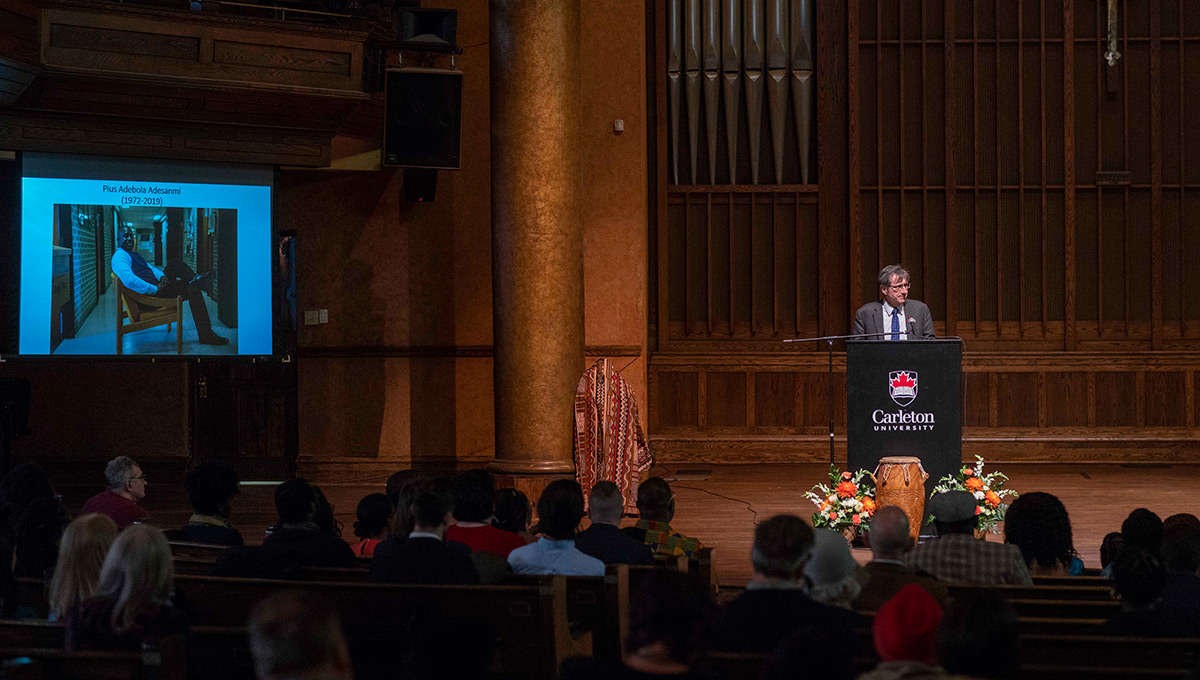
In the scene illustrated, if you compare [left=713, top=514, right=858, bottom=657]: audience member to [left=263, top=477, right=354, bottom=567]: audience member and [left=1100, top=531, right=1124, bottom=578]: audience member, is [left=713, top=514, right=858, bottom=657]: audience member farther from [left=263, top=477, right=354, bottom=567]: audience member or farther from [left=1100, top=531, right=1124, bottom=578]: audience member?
[left=1100, top=531, right=1124, bottom=578]: audience member

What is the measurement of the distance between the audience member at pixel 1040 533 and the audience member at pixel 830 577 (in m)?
1.23

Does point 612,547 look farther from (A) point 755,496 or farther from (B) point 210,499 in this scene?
(A) point 755,496

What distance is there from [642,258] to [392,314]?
1.95 meters

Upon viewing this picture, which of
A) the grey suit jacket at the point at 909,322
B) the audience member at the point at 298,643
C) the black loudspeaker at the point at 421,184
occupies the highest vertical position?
the black loudspeaker at the point at 421,184

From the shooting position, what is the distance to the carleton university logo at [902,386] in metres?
5.98

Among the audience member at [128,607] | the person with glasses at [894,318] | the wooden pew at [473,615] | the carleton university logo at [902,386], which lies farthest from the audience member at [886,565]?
the person with glasses at [894,318]

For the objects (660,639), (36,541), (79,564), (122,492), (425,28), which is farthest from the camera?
(425,28)

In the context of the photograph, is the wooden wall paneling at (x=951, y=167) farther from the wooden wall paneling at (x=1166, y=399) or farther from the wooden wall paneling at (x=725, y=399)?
the wooden wall paneling at (x=725, y=399)

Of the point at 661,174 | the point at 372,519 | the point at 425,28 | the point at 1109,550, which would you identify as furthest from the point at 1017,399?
the point at 372,519

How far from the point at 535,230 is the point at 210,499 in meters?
3.25

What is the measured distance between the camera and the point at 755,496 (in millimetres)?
8070

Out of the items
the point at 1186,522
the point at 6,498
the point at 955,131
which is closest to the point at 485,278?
the point at 955,131

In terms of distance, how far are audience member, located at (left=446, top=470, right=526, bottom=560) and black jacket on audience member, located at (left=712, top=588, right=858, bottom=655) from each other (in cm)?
147

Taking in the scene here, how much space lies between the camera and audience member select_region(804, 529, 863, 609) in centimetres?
299
